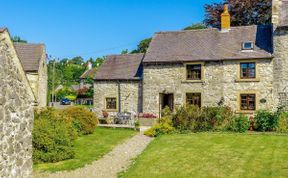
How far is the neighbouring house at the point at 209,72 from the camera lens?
2589 centimetres

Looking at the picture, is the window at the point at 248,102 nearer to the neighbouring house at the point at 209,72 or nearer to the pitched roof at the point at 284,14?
the neighbouring house at the point at 209,72

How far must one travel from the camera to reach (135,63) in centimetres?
3206

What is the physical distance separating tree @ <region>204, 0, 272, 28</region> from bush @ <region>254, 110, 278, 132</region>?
58.2ft

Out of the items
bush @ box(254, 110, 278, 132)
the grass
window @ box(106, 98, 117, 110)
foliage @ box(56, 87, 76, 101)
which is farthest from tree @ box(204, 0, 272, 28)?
foliage @ box(56, 87, 76, 101)

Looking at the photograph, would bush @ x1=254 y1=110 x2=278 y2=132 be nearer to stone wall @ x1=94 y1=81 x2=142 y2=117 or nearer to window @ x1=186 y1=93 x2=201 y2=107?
window @ x1=186 y1=93 x2=201 y2=107

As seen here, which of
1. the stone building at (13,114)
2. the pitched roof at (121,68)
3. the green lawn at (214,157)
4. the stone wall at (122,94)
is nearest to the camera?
the stone building at (13,114)

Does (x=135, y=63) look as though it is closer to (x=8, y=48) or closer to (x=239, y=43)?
(x=239, y=43)

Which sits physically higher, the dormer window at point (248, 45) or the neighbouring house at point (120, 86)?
the dormer window at point (248, 45)

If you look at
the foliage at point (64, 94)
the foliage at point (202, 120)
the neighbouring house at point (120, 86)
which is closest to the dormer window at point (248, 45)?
the foliage at point (202, 120)

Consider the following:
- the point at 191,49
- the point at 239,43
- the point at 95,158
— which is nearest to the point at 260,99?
the point at 239,43

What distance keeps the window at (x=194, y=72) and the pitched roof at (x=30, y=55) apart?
1307 centimetres

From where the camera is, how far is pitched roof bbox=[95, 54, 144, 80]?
3109cm

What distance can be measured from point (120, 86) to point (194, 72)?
7.08 meters

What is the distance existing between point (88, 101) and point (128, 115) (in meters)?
33.5
